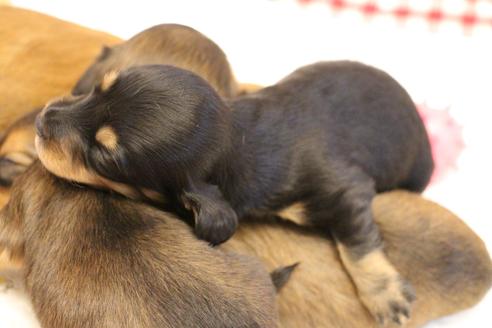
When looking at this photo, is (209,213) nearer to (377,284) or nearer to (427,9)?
(377,284)

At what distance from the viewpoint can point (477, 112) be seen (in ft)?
9.78

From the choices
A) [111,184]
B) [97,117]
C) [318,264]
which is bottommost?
[318,264]

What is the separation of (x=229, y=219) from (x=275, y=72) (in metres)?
1.54

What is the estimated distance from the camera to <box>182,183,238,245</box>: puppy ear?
1.71m

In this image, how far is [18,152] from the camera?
2121 mm

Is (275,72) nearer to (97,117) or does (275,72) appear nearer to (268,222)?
(268,222)

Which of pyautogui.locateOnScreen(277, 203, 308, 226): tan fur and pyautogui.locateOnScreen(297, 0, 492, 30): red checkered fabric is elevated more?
pyautogui.locateOnScreen(297, 0, 492, 30): red checkered fabric

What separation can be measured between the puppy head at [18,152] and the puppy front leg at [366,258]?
3.12 ft

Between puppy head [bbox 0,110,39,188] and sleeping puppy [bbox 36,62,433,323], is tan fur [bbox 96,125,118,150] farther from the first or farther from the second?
puppy head [bbox 0,110,39,188]

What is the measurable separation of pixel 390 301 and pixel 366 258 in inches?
5.7

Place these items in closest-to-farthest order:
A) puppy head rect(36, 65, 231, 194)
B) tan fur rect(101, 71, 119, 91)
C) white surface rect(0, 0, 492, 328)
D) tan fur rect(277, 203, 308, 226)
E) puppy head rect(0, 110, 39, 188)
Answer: puppy head rect(36, 65, 231, 194), tan fur rect(101, 71, 119, 91), tan fur rect(277, 203, 308, 226), puppy head rect(0, 110, 39, 188), white surface rect(0, 0, 492, 328)

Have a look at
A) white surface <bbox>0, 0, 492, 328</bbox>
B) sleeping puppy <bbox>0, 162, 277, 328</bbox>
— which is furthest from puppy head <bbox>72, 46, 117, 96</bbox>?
white surface <bbox>0, 0, 492, 328</bbox>

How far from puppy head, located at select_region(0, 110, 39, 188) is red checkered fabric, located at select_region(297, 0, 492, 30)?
5.75 ft

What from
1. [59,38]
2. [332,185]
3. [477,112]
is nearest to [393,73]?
[477,112]
